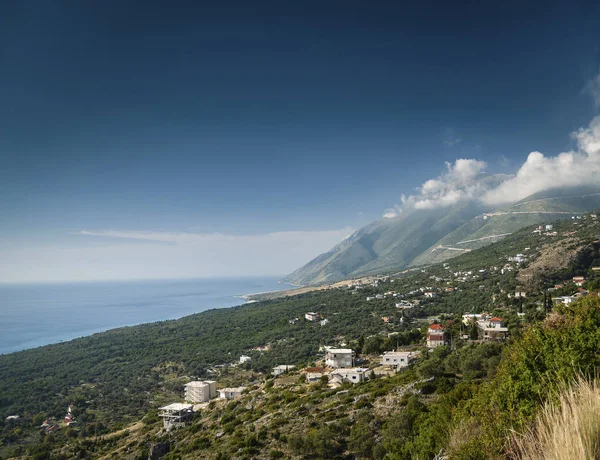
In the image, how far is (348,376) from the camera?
26094mm

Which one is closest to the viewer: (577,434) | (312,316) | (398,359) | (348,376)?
(577,434)

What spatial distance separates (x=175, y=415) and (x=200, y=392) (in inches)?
254

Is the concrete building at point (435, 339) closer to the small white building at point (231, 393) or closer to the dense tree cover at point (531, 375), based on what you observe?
the small white building at point (231, 393)

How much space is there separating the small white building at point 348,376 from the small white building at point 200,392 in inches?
570

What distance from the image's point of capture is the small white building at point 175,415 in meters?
27.0

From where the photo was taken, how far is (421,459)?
8.29m

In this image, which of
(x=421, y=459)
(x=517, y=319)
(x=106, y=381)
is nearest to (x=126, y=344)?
(x=106, y=381)

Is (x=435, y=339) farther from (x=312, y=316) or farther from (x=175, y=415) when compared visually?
(x=312, y=316)

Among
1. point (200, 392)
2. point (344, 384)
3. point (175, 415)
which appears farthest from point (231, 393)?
point (344, 384)

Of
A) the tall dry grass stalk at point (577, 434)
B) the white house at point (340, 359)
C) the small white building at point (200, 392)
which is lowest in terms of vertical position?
the small white building at point (200, 392)

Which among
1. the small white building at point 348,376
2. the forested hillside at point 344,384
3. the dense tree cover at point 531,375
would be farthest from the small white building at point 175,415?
the dense tree cover at point 531,375

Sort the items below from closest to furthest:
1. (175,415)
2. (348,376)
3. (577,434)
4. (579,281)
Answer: (577,434)
(348,376)
(175,415)
(579,281)

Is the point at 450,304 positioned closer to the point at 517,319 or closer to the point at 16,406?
the point at 517,319

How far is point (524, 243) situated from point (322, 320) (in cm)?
5321
